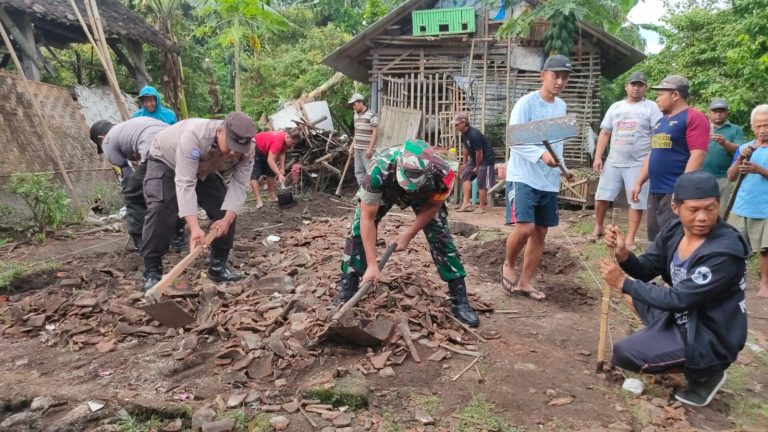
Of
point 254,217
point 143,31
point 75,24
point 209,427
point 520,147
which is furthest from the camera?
point 143,31

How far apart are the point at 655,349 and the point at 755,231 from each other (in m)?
2.66

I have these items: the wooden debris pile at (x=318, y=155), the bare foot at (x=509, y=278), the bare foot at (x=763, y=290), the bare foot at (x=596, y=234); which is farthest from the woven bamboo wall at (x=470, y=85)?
the bare foot at (x=509, y=278)

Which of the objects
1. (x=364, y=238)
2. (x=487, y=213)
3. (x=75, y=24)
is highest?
(x=75, y=24)

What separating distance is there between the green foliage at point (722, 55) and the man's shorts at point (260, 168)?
826cm

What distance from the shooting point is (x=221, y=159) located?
435 cm

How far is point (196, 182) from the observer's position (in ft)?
14.3

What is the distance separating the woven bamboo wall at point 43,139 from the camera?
7.34 meters

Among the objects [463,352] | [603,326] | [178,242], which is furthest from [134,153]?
[603,326]

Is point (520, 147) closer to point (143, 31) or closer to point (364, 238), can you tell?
point (364, 238)

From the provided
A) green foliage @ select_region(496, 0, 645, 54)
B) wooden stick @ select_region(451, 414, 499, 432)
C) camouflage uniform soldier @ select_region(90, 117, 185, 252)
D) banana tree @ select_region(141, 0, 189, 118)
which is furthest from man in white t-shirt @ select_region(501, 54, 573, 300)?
banana tree @ select_region(141, 0, 189, 118)

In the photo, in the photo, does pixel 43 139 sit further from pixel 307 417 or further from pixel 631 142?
pixel 631 142

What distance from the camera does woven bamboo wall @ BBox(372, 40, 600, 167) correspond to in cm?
1127

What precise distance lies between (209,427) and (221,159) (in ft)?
7.89

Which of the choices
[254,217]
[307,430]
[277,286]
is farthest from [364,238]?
[254,217]
